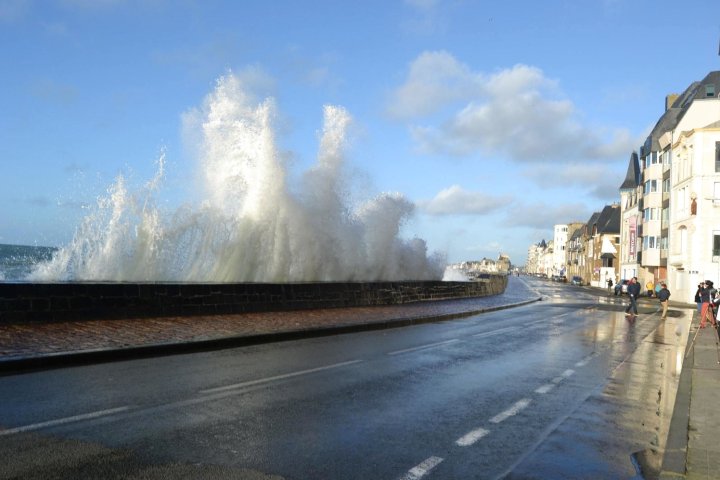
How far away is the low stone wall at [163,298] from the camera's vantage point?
A: 11312mm

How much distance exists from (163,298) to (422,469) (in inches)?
412

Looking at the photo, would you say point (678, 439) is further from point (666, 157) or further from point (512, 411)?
point (666, 157)

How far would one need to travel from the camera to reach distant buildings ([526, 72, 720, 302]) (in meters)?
44.6

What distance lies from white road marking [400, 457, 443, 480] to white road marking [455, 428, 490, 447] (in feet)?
1.76

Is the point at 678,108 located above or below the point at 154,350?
above

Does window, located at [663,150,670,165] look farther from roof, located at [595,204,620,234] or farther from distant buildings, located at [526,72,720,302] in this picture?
roof, located at [595,204,620,234]

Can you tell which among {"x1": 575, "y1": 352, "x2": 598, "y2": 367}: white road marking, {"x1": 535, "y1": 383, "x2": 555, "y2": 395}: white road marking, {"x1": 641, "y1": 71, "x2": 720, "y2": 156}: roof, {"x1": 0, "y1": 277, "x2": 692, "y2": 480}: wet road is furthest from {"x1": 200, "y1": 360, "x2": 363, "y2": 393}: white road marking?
{"x1": 641, "y1": 71, "x2": 720, "y2": 156}: roof

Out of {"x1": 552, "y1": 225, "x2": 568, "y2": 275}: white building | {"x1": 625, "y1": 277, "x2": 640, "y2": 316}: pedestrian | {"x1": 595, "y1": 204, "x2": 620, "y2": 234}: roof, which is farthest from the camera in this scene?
{"x1": 552, "y1": 225, "x2": 568, "y2": 275}: white building

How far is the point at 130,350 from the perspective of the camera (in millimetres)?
9602

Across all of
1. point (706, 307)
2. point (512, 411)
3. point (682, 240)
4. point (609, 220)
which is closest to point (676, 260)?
point (682, 240)

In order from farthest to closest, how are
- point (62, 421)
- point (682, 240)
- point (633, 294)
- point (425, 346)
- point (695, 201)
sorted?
point (682, 240) < point (695, 201) < point (633, 294) < point (425, 346) < point (62, 421)

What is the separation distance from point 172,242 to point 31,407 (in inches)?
515

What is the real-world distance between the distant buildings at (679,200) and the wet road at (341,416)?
39119 millimetres

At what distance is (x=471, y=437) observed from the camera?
559 centimetres
